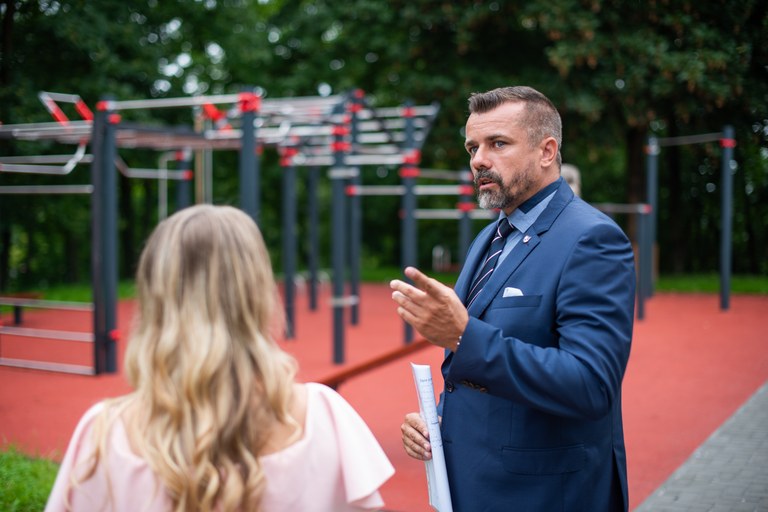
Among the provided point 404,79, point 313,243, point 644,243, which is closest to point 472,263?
point 644,243

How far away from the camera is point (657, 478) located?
4.92 m

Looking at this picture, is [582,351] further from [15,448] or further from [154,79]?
[154,79]

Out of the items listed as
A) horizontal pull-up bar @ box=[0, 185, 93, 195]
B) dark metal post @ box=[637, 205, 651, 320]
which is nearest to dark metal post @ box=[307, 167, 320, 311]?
horizontal pull-up bar @ box=[0, 185, 93, 195]

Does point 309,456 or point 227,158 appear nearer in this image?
point 309,456

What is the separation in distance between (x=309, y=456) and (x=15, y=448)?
452cm

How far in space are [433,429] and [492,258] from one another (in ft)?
1.65

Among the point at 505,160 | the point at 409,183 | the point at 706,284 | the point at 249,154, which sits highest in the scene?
the point at 249,154

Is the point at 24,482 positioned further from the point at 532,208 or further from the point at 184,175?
the point at 184,175

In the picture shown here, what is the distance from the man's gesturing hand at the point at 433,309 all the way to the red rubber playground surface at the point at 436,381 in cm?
290

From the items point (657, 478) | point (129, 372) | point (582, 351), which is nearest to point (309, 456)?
point (129, 372)

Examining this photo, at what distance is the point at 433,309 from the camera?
5.60ft

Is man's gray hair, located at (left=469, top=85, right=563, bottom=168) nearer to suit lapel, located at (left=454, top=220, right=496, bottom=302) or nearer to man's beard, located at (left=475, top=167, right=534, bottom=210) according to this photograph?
man's beard, located at (left=475, top=167, right=534, bottom=210)

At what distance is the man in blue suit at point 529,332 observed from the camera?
5.65 ft

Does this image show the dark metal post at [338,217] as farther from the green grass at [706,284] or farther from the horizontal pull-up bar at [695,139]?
the green grass at [706,284]
